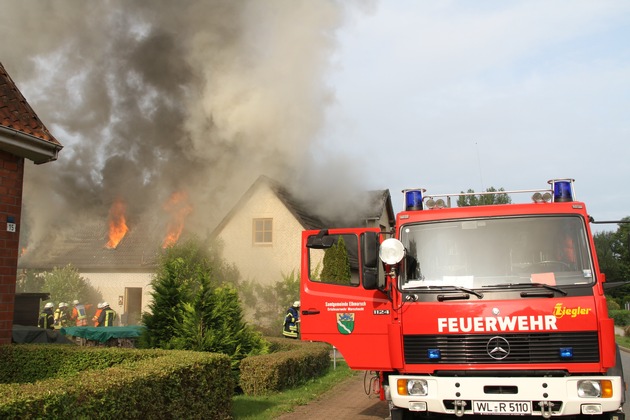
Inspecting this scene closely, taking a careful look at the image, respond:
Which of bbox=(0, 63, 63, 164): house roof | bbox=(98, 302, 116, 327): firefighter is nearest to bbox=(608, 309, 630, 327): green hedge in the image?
bbox=(98, 302, 116, 327): firefighter

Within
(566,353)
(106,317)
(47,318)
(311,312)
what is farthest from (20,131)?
(47,318)

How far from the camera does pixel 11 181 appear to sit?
25.8ft

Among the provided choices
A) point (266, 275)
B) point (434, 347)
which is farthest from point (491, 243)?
point (266, 275)

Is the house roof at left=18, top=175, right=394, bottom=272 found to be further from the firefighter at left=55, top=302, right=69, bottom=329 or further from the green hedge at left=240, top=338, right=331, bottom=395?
the green hedge at left=240, top=338, right=331, bottom=395

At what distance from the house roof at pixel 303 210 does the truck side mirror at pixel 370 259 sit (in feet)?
53.0

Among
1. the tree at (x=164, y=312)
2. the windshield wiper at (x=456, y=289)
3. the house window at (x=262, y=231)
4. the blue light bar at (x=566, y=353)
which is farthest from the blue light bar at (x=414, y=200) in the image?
the house window at (x=262, y=231)

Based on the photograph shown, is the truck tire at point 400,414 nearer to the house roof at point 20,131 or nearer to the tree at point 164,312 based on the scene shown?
the tree at point 164,312

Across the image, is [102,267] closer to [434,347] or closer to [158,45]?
[158,45]

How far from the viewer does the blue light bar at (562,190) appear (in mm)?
5711

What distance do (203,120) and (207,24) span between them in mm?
3202

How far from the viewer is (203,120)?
59.6 ft

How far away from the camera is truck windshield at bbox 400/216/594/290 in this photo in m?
5.14

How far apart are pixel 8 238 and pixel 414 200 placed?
18.7ft

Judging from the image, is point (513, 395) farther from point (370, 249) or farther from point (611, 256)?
point (611, 256)
